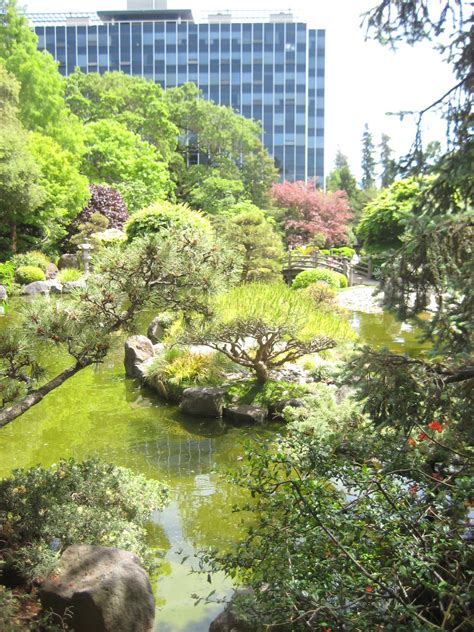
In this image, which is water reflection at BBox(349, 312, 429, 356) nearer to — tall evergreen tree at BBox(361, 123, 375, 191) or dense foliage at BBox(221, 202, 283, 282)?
dense foliage at BBox(221, 202, 283, 282)

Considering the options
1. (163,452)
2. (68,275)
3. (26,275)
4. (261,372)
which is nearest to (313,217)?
(68,275)

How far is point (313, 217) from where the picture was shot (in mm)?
33000

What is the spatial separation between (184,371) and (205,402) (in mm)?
975

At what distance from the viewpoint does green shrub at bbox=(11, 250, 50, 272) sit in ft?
68.2

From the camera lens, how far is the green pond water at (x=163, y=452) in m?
4.70

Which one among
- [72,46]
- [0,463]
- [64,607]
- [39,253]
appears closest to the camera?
[64,607]

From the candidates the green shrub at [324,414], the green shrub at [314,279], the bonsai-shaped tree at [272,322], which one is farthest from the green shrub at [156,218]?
the green shrub at [324,414]

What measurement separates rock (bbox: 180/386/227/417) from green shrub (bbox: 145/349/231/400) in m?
0.53

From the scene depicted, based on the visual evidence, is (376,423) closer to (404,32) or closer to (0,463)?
A: (404,32)

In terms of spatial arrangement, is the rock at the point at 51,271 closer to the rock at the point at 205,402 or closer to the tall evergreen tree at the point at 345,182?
the rock at the point at 205,402

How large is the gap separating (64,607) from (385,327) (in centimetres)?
1370

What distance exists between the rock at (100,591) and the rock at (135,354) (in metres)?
6.81

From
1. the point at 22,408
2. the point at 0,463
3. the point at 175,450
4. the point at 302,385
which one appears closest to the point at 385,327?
the point at 302,385

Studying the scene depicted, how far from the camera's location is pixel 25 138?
1980 centimetres
